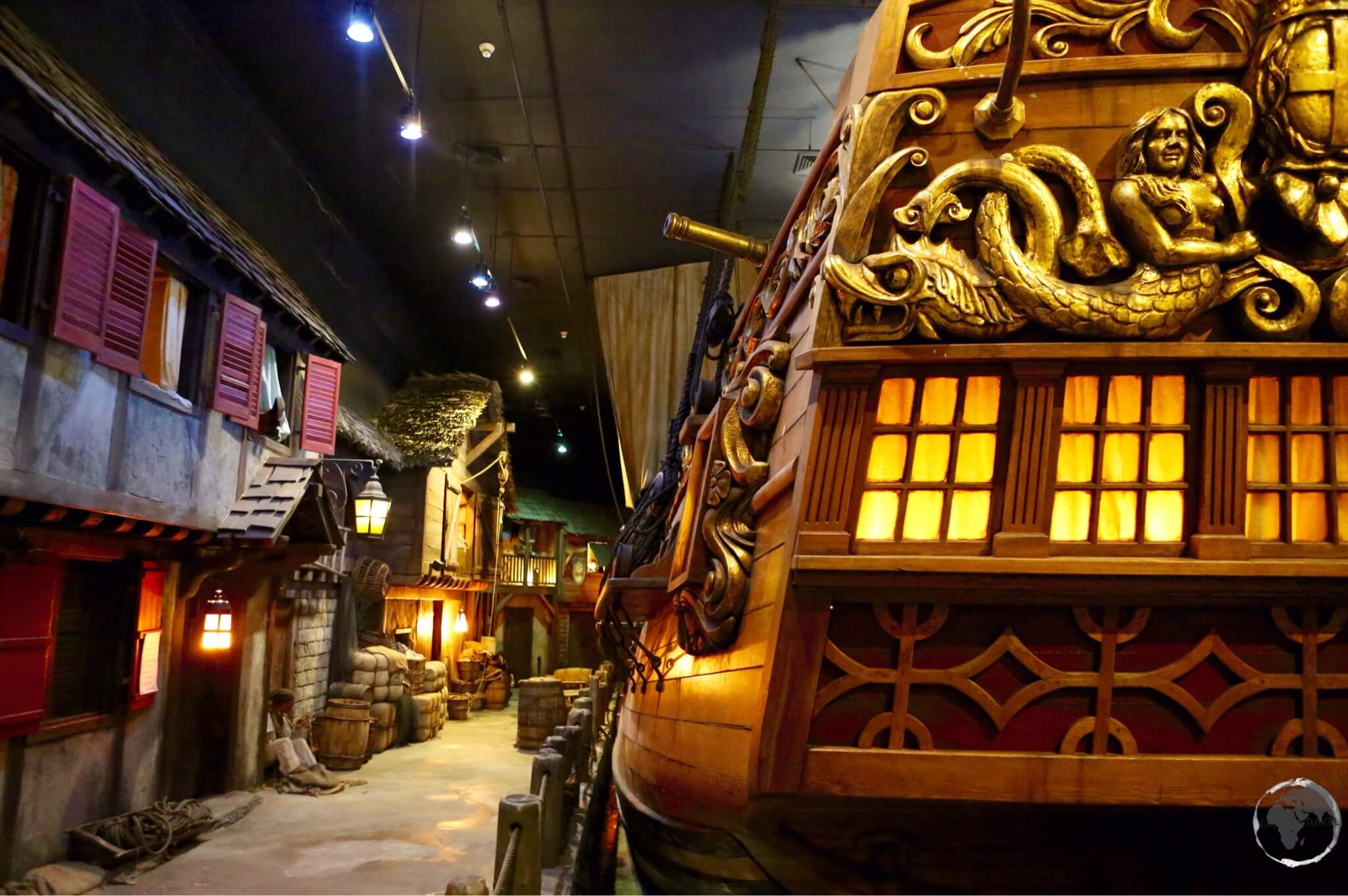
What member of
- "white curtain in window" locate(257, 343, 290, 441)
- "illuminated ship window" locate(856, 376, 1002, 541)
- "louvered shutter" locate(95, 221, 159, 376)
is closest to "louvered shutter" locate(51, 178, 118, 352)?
"louvered shutter" locate(95, 221, 159, 376)

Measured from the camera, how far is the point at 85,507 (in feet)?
17.1

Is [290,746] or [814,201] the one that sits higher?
[814,201]

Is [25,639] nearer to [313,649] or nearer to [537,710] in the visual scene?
[313,649]

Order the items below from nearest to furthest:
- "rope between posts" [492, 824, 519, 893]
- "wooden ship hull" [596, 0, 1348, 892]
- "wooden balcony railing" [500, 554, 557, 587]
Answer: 1. "wooden ship hull" [596, 0, 1348, 892]
2. "rope between posts" [492, 824, 519, 893]
3. "wooden balcony railing" [500, 554, 557, 587]

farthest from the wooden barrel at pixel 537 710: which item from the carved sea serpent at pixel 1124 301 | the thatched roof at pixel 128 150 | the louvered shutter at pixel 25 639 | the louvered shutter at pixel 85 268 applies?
the carved sea serpent at pixel 1124 301

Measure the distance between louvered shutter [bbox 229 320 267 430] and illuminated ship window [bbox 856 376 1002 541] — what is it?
6822 millimetres

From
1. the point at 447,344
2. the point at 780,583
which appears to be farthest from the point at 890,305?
the point at 447,344

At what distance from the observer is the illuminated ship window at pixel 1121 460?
8.64ft

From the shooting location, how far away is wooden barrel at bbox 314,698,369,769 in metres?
9.48

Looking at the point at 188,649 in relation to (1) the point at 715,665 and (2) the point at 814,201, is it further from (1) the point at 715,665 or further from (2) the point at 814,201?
(2) the point at 814,201

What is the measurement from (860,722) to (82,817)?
19.6ft

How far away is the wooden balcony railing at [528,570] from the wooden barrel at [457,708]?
6.20 metres

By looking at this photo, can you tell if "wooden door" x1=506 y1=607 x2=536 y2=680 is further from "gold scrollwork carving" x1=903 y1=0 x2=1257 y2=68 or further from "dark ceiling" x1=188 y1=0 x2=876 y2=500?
"gold scrollwork carving" x1=903 y1=0 x2=1257 y2=68

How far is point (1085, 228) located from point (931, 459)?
87 centimetres
